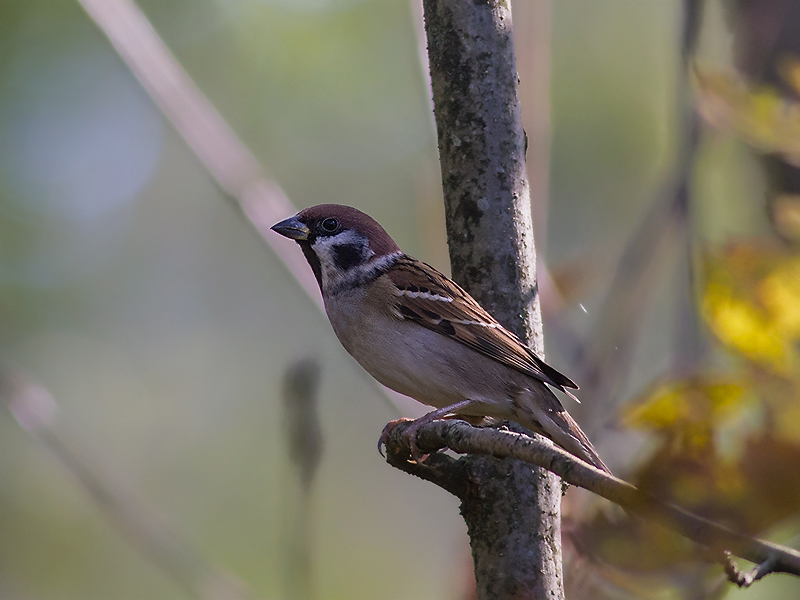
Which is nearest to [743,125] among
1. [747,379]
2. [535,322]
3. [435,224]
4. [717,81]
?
[717,81]

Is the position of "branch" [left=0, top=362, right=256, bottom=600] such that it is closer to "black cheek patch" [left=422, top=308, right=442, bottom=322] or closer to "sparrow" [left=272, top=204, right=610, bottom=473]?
"sparrow" [left=272, top=204, right=610, bottom=473]

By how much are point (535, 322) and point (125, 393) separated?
431 inches

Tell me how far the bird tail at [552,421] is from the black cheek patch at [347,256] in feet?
4.25

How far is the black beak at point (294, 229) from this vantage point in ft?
15.8

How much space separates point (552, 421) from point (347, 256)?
161 cm

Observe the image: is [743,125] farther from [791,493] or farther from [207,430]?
[207,430]

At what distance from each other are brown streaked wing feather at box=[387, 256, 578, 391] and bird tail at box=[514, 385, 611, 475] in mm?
141

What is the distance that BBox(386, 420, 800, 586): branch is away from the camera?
115 centimetres

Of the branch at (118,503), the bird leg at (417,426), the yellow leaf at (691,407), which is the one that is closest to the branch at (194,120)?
the bird leg at (417,426)

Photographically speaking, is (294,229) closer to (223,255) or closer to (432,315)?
(432,315)

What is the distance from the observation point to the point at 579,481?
6.22 ft

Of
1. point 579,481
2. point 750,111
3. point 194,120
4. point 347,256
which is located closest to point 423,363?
point 347,256

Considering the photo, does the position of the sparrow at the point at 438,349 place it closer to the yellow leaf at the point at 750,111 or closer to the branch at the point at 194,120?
the branch at the point at 194,120

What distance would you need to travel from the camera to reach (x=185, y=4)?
1258 cm
